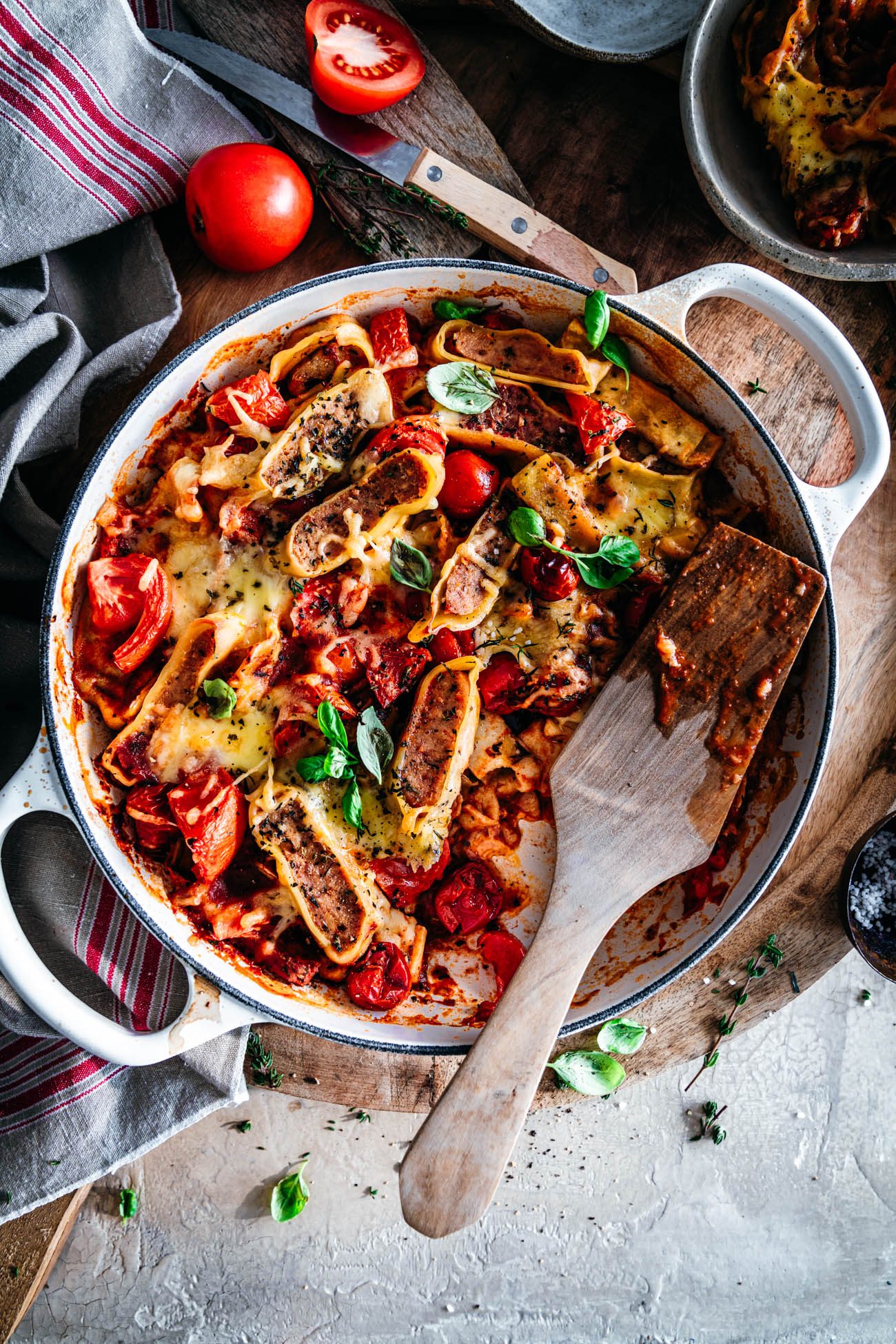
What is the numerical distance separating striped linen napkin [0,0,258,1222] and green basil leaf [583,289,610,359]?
1.45 m

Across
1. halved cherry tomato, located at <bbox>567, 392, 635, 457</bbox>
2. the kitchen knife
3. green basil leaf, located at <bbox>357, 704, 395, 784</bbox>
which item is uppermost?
the kitchen knife

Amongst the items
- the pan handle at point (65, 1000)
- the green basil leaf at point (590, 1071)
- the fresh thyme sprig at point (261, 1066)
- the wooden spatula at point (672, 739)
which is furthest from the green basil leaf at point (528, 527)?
the fresh thyme sprig at point (261, 1066)

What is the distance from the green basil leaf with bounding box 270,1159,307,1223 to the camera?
3.85 metres

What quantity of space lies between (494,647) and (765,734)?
3.35 feet

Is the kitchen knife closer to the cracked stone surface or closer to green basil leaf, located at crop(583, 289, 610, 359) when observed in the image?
green basil leaf, located at crop(583, 289, 610, 359)

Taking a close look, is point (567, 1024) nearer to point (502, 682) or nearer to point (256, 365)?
point (502, 682)

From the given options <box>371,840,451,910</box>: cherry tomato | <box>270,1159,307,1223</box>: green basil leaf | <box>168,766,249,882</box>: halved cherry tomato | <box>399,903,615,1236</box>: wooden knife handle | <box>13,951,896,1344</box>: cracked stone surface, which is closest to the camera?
<box>399,903,615,1236</box>: wooden knife handle

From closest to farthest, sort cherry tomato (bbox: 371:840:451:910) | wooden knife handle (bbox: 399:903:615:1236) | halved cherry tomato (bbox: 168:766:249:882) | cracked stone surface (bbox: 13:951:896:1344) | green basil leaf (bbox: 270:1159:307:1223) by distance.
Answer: wooden knife handle (bbox: 399:903:615:1236) < halved cherry tomato (bbox: 168:766:249:882) < cherry tomato (bbox: 371:840:451:910) < green basil leaf (bbox: 270:1159:307:1223) < cracked stone surface (bbox: 13:951:896:1344)

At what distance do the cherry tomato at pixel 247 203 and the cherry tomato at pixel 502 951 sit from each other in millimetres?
2569

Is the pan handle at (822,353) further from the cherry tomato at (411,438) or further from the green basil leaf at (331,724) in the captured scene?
the green basil leaf at (331,724)

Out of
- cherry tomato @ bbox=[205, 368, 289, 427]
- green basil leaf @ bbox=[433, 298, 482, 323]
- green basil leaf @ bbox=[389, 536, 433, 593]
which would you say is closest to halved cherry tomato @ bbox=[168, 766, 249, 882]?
green basil leaf @ bbox=[389, 536, 433, 593]

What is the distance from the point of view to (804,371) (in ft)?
11.3

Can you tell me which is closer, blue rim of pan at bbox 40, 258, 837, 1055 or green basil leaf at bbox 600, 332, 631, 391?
blue rim of pan at bbox 40, 258, 837, 1055

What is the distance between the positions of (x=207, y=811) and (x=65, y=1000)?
75 centimetres
